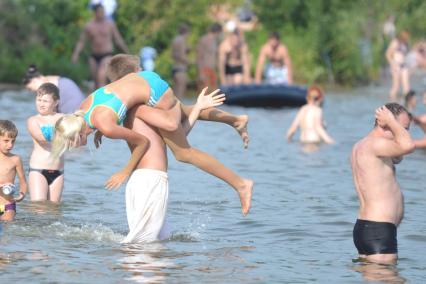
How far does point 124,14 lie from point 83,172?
16.6 metres

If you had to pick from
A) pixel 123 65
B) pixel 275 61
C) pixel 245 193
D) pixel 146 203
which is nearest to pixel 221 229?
pixel 245 193

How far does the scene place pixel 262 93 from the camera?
25766 mm

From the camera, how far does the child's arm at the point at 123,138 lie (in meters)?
8.73

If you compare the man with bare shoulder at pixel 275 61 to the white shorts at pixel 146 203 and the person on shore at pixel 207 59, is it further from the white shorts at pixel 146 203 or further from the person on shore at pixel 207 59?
the white shorts at pixel 146 203

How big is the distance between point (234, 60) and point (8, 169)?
1722cm

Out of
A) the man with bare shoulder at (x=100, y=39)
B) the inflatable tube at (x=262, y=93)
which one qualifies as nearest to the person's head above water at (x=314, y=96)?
the man with bare shoulder at (x=100, y=39)

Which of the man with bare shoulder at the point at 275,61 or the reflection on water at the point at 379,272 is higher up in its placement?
the man with bare shoulder at the point at 275,61

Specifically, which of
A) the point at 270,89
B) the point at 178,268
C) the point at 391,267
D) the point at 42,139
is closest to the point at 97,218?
the point at 42,139

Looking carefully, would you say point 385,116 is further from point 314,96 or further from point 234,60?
point 234,60

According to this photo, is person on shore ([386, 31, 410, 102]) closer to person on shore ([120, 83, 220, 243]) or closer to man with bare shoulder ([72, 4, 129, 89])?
man with bare shoulder ([72, 4, 129, 89])

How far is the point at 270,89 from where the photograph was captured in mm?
25828

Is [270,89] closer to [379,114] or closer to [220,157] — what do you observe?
[220,157]

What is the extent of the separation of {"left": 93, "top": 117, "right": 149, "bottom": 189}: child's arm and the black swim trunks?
66.5 inches

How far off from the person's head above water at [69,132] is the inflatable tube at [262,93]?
16.8 m
